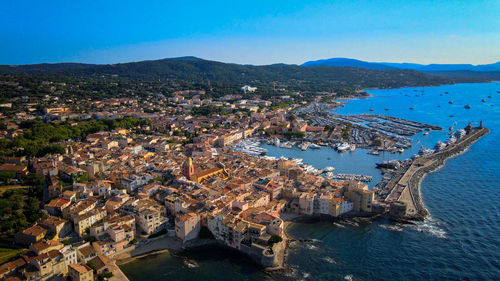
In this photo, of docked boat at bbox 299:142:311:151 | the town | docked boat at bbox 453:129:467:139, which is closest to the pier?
the town

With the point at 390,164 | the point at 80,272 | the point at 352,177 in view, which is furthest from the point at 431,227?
the point at 80,272

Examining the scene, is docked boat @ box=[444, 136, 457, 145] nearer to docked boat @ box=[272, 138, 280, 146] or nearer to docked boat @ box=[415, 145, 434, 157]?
docked boat @ box=[415, 145, 434, 157]

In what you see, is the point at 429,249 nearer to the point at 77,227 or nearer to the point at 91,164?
the point at 77,227

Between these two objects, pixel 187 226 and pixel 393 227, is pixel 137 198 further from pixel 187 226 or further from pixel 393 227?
pixel 393 227

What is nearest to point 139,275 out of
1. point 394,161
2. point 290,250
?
point 290,250

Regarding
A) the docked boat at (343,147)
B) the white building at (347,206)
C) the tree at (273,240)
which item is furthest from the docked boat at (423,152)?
the tree at (273,240)

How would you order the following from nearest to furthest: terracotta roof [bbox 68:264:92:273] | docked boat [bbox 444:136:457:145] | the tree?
terracotta roof [bbox 68:264:92:273] → the tree → docked boat [bbox 444:136:457:145]
